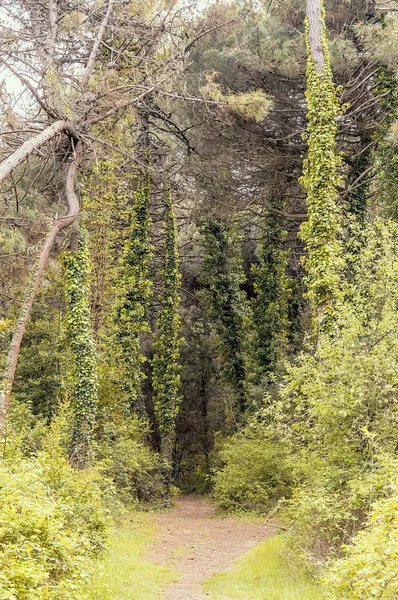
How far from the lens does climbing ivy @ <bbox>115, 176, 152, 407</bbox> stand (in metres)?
17.2

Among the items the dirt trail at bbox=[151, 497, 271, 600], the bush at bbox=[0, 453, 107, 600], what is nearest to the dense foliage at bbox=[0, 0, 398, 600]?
A: the bush at bbox=[0, 453, 107, 600]

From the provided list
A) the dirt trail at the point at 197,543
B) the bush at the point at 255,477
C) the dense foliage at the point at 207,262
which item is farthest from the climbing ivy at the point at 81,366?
the bush at the point at 255,477

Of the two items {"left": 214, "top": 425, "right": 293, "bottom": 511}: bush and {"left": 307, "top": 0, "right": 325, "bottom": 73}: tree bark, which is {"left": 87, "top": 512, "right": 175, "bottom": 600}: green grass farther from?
{"left": 307, "top": 0, "right": 325, "bottom": 73}: tree bark

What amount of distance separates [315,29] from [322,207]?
14.0 ft

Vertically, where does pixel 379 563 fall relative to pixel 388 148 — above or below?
below

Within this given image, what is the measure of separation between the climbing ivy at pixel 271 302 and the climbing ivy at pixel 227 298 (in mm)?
777

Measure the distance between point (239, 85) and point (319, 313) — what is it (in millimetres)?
8187

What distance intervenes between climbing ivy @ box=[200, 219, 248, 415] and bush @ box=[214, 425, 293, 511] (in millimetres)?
3514

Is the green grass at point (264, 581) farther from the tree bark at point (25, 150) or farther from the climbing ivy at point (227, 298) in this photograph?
the climbing ivy at point (227, 298)

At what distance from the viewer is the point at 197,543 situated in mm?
12000

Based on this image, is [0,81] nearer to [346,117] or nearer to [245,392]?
[346,117]

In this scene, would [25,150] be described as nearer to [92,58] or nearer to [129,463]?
[92,58]

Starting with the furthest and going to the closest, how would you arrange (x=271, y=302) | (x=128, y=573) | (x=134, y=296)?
(x=271, y=302) → (x=134, y=296) → (x=128, y=573)

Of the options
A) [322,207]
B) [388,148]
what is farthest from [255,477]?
[388,148]
